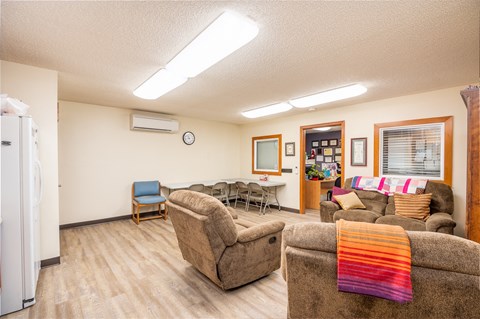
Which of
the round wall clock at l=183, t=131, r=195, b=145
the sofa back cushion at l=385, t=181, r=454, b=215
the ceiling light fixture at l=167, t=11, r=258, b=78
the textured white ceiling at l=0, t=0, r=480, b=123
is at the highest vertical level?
Result: the textured white ceiling at l=0, t=0, r=480, b=123

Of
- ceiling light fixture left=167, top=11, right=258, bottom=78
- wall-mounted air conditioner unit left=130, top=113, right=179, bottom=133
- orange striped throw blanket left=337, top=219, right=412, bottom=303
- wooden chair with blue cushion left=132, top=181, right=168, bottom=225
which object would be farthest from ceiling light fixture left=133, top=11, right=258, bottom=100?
wooden chair with blue cushion left=132, top=181, right=168, bottom=225

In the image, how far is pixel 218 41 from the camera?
6.07 ft

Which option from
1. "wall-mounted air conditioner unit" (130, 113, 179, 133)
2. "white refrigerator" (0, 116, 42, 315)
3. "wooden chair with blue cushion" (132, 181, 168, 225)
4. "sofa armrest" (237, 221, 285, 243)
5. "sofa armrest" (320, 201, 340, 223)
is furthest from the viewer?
"wall-mounted air conditioner unit" (130, 113, 179, 133)

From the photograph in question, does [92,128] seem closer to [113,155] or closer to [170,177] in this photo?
[113,155]

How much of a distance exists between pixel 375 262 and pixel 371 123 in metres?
3.82

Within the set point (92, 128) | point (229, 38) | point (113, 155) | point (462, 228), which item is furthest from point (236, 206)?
point (229, 38)

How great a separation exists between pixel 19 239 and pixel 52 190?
36.6 inches

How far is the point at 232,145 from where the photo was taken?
689 centimetres

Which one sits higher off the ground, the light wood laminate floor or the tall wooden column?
the tall wooden column

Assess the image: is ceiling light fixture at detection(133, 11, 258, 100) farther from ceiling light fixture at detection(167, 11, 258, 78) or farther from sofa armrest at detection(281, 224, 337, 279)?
sofa armrest at detection(281, 224, 337, 279)

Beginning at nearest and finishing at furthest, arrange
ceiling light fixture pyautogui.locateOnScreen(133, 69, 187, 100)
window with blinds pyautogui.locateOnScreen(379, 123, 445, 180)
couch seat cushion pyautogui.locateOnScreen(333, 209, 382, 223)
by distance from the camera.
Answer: ceiling light fixture pyautogui.locateOnScreen(133, 69, 187, 100), couch seat cushion pyautogui.locateOnScreen(333, 209, 382, 223), window with blinds pyautogui.locateOnScreen(379, 123, 445, 180)

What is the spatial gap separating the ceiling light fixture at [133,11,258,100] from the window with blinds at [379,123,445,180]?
3.49m

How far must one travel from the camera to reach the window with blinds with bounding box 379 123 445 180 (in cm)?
350

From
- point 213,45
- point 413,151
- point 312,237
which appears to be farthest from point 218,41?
point 413,151
